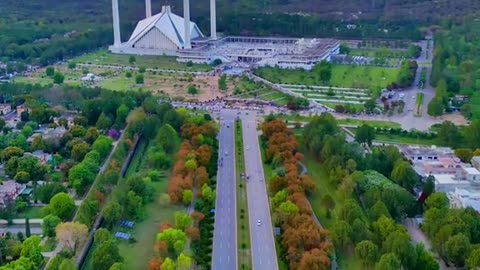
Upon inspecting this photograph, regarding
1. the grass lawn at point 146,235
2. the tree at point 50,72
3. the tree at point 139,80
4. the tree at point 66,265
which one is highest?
the tree at point 50,72

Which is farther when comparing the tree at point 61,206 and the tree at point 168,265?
the tree at point 61,206

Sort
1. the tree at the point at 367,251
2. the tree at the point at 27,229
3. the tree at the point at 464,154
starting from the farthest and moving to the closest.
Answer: the tree at the point at 464,154, the tree at the point at 27,229, the tree at the point at 367,251

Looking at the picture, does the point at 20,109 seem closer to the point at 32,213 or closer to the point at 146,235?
the point at 32,213

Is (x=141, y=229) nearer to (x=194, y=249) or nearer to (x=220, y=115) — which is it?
(x=194, y=249)

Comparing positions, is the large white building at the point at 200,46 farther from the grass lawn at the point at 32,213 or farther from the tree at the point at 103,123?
the grass lawn at the point at 32,213

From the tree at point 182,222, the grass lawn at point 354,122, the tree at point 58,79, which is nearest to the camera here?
the tree at point 182,222

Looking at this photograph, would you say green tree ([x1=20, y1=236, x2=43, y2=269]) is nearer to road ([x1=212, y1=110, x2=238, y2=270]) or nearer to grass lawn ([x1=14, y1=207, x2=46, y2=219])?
grass lawn ([x1=14, y1=207, x2=46, y2=219])

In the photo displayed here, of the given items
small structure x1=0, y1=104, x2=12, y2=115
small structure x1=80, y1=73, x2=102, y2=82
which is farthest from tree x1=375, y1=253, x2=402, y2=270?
small structure x1=80, y1=73, x2=102, y2=82

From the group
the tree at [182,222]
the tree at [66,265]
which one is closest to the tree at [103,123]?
the tree at [182,222]
